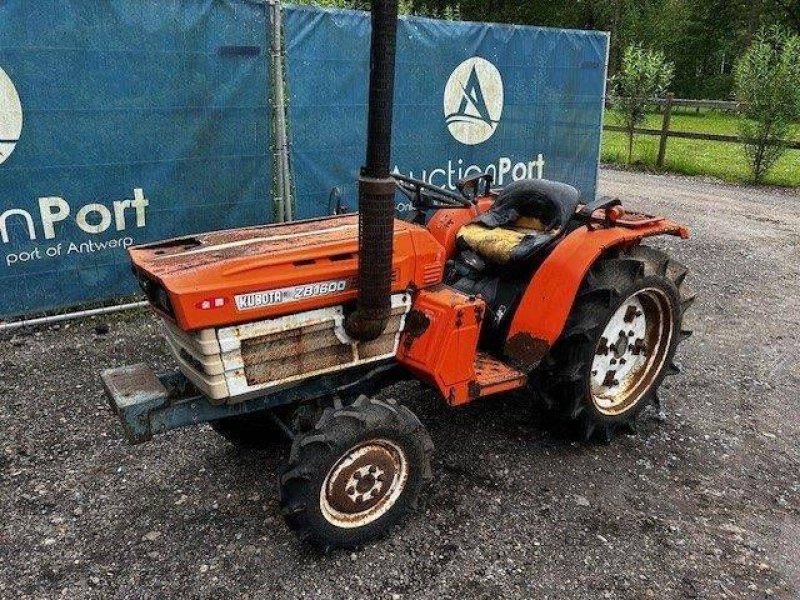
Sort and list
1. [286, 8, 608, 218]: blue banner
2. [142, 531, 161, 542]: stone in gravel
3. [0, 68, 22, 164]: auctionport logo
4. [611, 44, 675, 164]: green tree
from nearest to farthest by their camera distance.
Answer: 1. [142, 531, 161, 542]: stone in gravel
2. [0, 68, 22, 164]: auctionport logo
3. [286, 8, 608, 218]: blue banner
4. [611, 44, 675, 164]: green tree

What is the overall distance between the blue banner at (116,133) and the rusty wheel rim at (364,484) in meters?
3.17

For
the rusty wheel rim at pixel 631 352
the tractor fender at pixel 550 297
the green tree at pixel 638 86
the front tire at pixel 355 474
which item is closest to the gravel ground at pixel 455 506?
the front tire at pixel 355 474

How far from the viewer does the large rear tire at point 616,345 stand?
3.28m

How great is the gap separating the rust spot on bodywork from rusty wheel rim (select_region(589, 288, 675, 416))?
1.18ft

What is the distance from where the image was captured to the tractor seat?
10.9 ft

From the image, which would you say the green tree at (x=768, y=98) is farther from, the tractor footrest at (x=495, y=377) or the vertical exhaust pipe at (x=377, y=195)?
the vertical exhaust pipe at (x=377, y=195)

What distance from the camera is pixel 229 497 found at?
3.11m

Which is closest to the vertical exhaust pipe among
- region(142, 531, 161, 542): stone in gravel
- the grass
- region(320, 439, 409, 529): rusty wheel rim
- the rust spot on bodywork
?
region(320, 439, 409, 529): rusty wheel rim

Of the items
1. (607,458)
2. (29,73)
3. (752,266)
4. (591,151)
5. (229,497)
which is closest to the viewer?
(229,497)

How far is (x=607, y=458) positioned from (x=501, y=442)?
0.54 m

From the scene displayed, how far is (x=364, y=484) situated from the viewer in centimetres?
273

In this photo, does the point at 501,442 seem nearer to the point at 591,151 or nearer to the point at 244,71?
the point at 244,71

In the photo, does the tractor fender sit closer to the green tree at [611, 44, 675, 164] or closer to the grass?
the grass

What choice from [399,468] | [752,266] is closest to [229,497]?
[399,468]
